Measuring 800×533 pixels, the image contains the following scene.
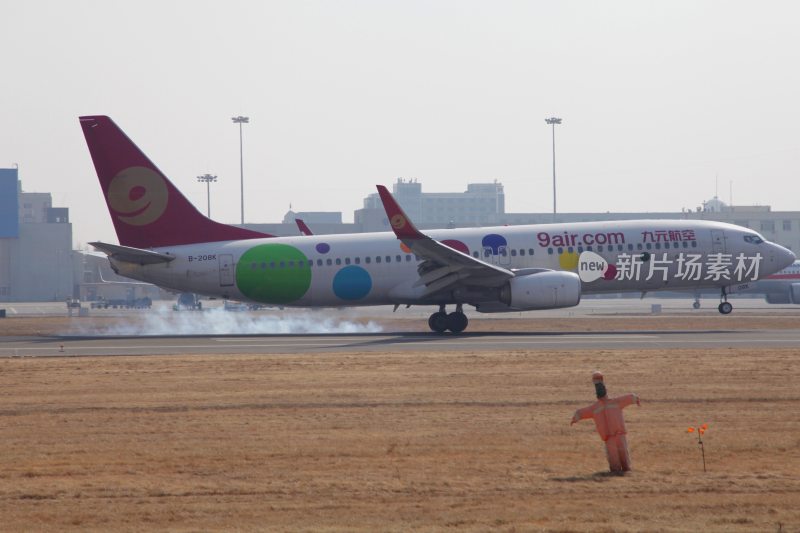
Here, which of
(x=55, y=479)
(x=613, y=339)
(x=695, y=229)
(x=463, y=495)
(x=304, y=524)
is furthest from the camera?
(x=695, y=229)

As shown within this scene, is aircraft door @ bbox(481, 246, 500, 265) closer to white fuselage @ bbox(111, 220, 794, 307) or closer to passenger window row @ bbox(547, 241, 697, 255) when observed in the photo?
white fuselage @ bbox(111, 220, 794, 307)

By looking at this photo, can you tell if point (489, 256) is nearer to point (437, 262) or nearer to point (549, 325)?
point (437, 262)

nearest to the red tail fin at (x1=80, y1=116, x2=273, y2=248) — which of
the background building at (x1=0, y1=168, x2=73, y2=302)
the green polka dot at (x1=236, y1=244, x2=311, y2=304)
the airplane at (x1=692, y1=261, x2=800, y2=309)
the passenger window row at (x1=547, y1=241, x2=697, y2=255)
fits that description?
the green polka dot at (x1=236, y1=244, x2=311, y2=304)

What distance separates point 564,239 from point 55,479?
32651mm

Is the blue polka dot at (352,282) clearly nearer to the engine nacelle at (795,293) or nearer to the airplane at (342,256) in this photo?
the airplane at (342,256)

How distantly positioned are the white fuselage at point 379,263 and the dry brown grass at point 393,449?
49.1 feet

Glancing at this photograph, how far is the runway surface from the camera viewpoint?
125 ft

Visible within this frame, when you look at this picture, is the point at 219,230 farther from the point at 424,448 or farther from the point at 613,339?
the point at 424,448

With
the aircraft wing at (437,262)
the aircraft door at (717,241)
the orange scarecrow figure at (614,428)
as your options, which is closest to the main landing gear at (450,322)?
the aircraft wing at (437,262)

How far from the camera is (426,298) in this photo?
151 feet

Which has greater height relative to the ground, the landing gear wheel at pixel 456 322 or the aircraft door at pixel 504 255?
the aircraft door at pixel 504 255

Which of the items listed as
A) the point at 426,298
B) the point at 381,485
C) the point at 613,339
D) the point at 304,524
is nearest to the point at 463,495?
the point at 381,485

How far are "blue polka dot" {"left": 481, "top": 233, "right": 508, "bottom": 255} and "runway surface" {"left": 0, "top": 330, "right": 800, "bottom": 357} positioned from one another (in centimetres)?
356

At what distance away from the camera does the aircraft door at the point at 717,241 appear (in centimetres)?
4766
